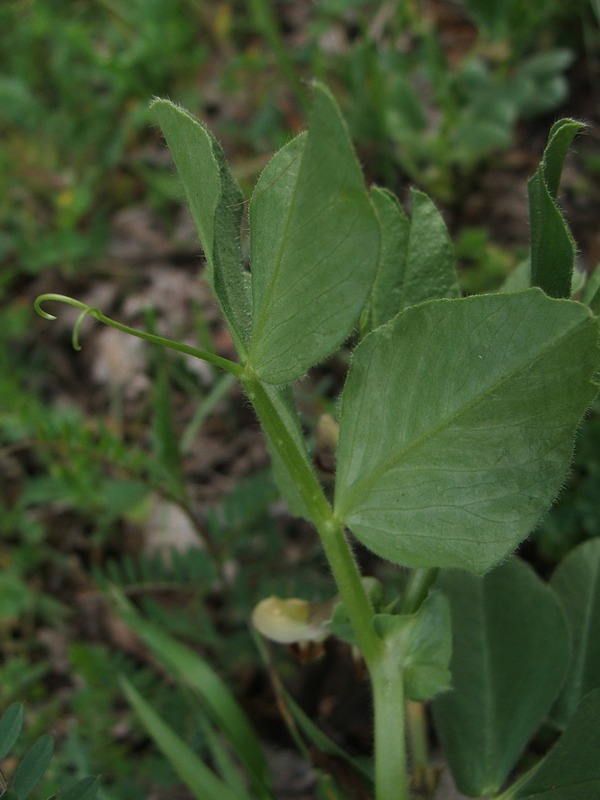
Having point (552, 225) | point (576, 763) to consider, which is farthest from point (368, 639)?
point (552, 225)

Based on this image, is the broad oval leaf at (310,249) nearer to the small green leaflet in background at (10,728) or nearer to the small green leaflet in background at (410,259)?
the small green leaflet in background at (410,259)

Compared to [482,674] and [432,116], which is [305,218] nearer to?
[482,674]

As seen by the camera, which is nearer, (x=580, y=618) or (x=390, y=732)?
(x=390, y=732)

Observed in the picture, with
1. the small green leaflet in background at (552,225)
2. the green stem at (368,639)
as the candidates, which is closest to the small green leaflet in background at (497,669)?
the green stem at (368,639)

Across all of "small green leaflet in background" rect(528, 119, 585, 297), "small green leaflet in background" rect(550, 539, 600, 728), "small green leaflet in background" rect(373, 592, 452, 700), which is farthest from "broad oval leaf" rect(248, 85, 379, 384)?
"small green leaflet in background" rect(550, 539, 600, 728)

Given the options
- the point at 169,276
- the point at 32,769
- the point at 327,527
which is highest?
the point at 327,527

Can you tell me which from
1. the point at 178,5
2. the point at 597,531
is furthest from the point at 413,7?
the point at 597,531

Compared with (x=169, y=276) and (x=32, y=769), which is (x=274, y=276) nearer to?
(x=32, y=769)
